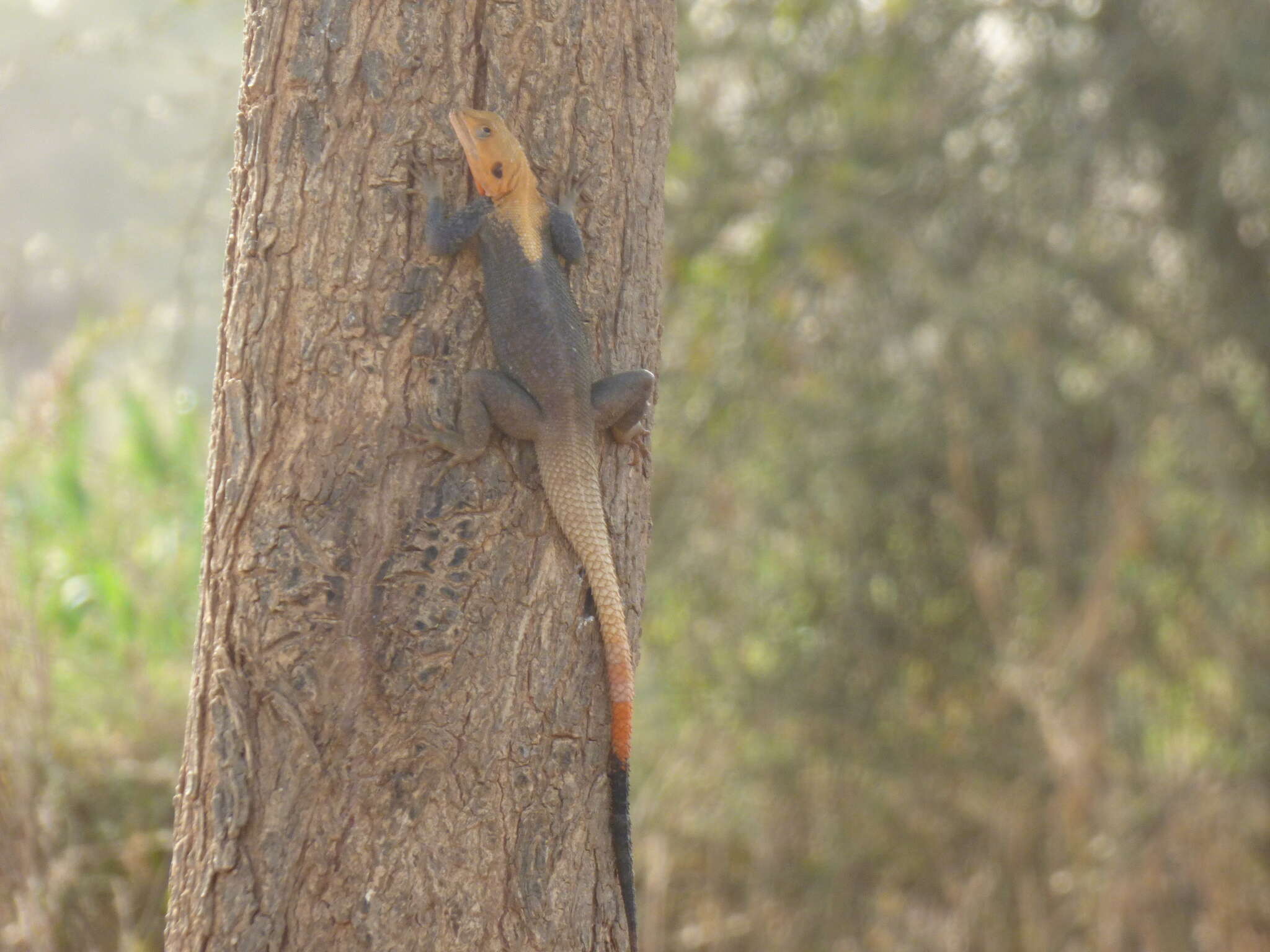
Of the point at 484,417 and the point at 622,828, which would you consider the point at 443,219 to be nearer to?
the point at 484,417

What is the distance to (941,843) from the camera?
6000 millimetres

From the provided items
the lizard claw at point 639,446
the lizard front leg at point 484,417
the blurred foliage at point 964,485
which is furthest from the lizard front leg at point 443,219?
the blurred foliage at point 964,485

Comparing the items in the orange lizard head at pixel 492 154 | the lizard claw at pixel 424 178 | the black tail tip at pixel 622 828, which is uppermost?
the orange lizard head at pixel 492 154

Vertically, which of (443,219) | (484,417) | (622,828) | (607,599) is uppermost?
(443,219)

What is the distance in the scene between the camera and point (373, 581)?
187 cm

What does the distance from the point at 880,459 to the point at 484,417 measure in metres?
3.83

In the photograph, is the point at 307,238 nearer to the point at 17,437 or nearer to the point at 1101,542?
the point at 17,437

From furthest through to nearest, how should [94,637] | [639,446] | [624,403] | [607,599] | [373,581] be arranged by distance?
[94,637] → [639,446] → [624,403] → [607,599] → [373,581]

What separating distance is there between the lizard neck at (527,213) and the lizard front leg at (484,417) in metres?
0.22

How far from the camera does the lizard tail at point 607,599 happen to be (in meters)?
1.98

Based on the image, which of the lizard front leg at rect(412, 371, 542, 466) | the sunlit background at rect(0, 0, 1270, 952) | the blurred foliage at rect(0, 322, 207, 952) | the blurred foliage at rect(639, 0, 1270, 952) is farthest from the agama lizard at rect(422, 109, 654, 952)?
the blurred foliage at rect(639, 0, 1270, 952)

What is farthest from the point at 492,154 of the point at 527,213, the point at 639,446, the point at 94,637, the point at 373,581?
the point at 94,637

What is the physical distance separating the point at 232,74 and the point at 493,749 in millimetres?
3878

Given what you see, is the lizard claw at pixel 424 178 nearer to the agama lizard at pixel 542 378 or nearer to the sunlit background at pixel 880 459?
the agama lizard at pixel 542 378
